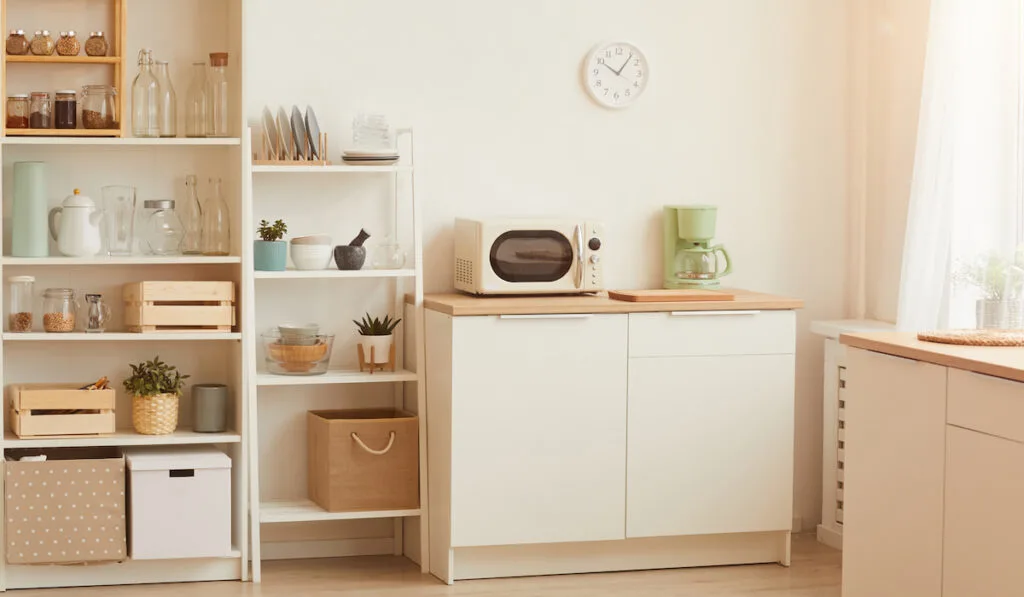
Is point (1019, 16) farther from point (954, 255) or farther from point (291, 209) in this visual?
point (291, 209)

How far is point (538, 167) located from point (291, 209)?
83 centimetres

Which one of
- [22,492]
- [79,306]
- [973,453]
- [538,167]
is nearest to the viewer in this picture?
[973,453]

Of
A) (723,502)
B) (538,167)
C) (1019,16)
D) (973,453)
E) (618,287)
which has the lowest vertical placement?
(723,502)

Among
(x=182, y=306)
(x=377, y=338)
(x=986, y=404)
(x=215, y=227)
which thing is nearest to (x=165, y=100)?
(x=215, y=227)

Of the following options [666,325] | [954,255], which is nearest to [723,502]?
[666,325]

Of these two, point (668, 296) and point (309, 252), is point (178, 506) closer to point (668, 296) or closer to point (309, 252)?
point (309, 252)

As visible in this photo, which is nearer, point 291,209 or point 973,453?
point 973,453

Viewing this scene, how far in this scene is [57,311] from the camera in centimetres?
377

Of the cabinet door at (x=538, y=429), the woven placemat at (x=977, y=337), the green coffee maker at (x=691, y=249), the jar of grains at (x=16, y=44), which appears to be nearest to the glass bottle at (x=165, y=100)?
the jar of grains at (x=16, y=44)

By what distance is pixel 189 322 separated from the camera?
3812mm

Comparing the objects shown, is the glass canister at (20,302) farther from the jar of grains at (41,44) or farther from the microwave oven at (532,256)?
the microwave oven at (532,256)

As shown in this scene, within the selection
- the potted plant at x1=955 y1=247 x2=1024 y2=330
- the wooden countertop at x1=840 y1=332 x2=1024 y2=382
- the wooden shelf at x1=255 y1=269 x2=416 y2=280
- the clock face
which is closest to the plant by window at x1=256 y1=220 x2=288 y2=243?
the wooden shelf at x1=255 y1=269 x2=416 y2=280

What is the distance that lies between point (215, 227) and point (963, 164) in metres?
2.27

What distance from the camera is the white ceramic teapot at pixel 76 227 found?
3738mm
